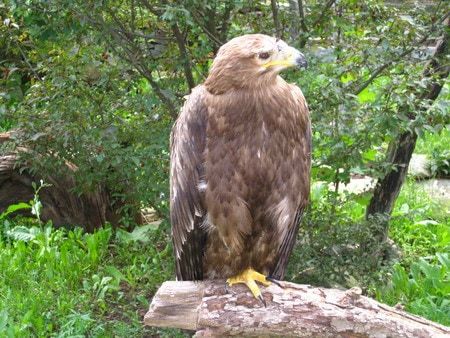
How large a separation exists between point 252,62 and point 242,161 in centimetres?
44

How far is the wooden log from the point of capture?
3145 mm

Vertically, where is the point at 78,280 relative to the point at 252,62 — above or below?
below

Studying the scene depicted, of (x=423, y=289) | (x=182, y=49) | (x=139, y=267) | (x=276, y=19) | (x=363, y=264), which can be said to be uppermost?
(x=276, y=19)

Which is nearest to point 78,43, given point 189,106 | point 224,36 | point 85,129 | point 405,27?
point 85,129

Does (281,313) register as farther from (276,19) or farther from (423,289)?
(423,289)

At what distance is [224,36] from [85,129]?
3.51 feet

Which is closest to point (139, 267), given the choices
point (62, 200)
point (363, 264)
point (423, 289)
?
point (62, 200)

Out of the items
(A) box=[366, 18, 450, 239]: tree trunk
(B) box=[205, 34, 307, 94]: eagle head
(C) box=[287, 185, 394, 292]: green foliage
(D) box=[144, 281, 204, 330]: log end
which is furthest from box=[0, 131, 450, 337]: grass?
(B) box=[205, 34, 307, 94]: eagle head

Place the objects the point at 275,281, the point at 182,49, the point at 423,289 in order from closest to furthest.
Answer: the point at 275,281
the point at 182,49
the point at 423,289

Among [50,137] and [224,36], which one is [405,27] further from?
[50,137]

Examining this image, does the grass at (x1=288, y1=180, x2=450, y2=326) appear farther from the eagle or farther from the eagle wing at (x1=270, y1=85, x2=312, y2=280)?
the eagle

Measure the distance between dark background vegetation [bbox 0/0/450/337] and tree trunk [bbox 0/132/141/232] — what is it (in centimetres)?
90

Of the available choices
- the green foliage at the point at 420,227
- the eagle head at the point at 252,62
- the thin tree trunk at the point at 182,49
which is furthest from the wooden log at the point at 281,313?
the green foliage at the point at 420,227

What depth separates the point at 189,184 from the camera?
3488mm
